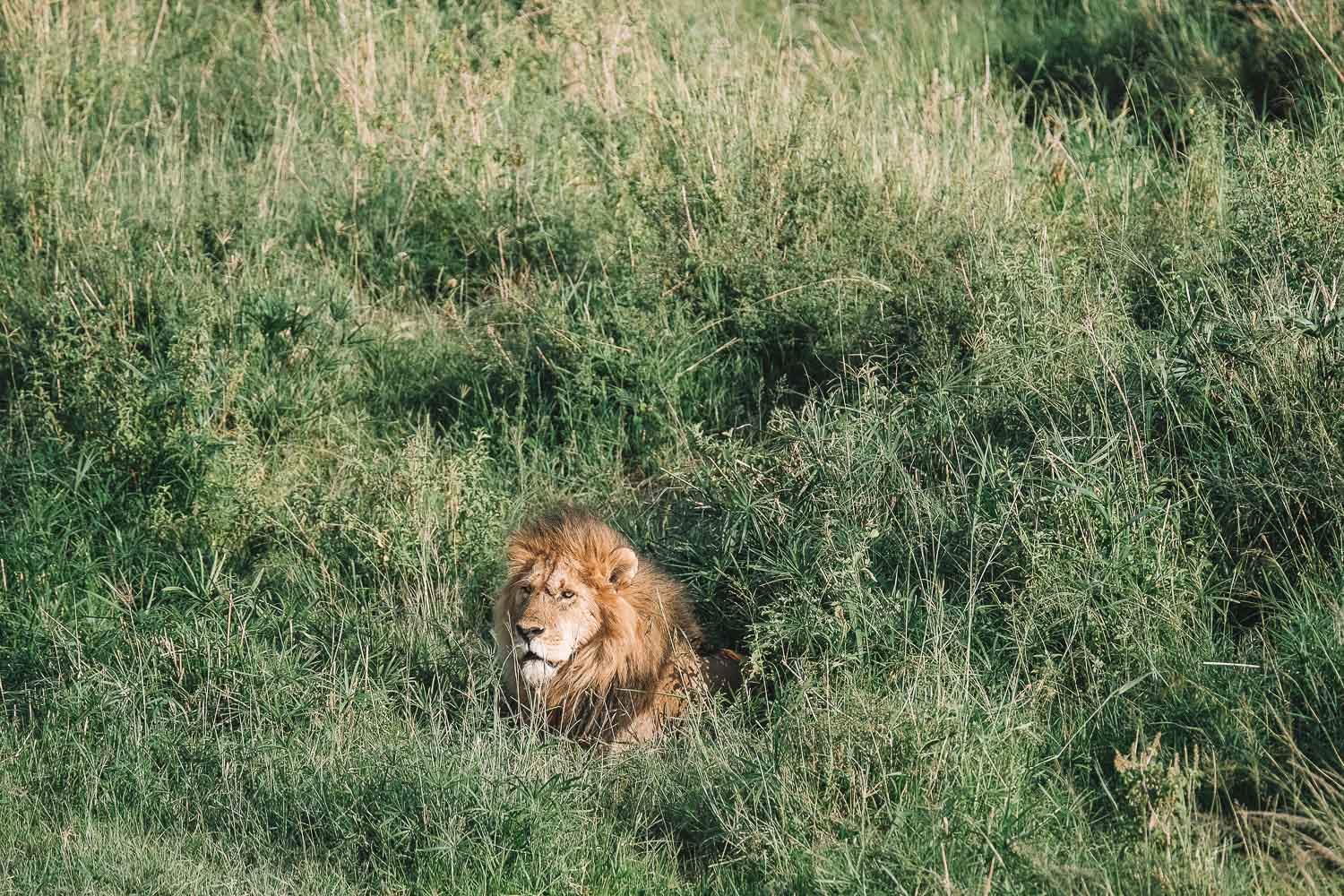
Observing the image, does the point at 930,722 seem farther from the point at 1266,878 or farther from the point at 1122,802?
the point at 1266,878

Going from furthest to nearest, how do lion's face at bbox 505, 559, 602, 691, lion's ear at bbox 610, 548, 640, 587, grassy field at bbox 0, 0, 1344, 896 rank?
1. lion's ear at bbox 610, 548, 640, 587
2. lion's face at bbox 505, 559, 602, 691
3. grassy field at bbox 0, 0, 1344, 896

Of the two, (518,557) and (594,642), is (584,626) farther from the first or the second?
(518,557)

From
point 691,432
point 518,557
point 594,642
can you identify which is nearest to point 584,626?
point 594,642

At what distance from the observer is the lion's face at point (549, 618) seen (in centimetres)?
508

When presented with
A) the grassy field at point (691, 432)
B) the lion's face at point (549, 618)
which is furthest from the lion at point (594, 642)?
the grassy field at point (691, 432)

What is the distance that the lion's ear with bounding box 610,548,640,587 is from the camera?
522cm

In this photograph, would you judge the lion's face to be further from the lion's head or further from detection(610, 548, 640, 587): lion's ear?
detection(610, 548, 640, 587): lion's ear

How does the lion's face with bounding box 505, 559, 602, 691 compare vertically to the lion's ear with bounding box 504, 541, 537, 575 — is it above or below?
below

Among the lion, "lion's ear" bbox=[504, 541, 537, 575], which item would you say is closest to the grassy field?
the lion

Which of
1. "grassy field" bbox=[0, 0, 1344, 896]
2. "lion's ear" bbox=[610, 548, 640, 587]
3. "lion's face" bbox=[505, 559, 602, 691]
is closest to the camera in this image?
"grassy field" bbox=[0, 0, 1344, 896]

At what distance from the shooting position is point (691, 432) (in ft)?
20.8

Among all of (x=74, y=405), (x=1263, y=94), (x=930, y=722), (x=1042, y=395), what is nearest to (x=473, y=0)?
(x=74, y=405)

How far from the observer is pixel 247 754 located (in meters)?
5.00

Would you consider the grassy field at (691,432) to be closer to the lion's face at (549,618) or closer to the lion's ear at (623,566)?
the lion's face at (549,618)
